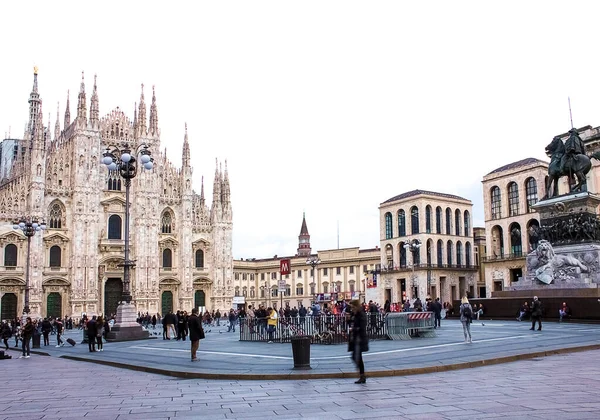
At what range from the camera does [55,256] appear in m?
56.7

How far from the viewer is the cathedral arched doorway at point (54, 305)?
182ft

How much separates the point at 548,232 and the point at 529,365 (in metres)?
20.0

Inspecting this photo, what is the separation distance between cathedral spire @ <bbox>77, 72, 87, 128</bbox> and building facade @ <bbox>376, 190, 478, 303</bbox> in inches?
1566

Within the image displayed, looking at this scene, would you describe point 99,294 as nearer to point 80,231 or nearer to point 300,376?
point 80,231

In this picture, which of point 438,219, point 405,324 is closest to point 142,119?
point 438,219

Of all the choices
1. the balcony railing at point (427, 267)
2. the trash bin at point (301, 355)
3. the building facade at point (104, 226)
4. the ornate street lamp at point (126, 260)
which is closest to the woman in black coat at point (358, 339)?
the trash bin at point (301, 355)

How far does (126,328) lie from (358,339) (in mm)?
18235

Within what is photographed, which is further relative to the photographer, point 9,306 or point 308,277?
point 308,277

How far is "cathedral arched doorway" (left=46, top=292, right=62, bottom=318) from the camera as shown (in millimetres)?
55594

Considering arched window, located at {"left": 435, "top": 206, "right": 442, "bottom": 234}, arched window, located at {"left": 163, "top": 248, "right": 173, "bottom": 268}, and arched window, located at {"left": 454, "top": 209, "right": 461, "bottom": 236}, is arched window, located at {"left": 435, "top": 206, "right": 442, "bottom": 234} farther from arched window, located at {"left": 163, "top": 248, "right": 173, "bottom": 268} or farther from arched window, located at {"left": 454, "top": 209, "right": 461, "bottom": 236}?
arched window, located at {"left": 163, "top": 248, "right": 173, "bottom": 268}

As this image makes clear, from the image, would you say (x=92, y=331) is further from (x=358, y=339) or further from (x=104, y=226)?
(x=104, y=226)

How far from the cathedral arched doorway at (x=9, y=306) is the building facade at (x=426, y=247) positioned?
41334 millimetres

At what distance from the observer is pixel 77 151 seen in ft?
190

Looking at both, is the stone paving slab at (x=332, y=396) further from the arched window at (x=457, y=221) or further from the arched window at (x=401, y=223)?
the arched window at (x=457, y=221)
